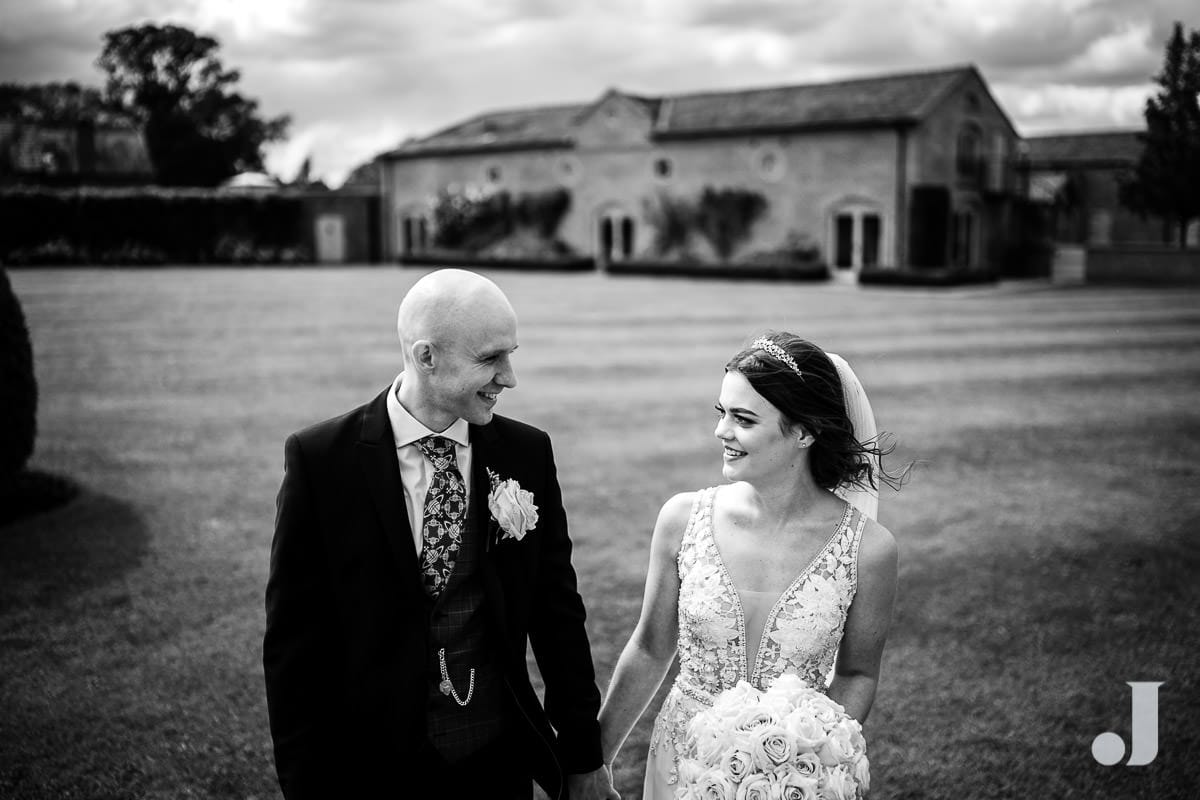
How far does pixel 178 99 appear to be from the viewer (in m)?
59.2

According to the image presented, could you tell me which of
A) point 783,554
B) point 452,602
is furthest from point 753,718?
point 452,602

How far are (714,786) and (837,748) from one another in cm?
28

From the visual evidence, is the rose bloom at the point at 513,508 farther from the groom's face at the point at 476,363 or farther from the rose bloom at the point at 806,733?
the rose bloom at the point at 806,733

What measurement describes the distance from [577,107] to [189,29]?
30366 mm

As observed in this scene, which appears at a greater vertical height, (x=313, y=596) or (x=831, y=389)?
(x=831, y=389)

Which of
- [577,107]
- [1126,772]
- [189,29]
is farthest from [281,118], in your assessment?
[1126,772]

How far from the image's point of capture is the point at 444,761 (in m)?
2.41

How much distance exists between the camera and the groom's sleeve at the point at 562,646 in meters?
2.57

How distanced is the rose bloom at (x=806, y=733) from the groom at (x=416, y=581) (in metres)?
0.73

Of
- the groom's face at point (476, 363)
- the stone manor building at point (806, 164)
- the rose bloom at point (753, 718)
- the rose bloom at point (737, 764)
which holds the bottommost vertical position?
the rose bloom at point (737, 764)

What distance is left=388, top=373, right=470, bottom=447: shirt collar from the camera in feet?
7.84

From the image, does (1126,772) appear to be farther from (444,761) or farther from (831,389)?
(444,761)

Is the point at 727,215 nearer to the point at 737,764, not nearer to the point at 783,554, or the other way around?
the point at 783,554

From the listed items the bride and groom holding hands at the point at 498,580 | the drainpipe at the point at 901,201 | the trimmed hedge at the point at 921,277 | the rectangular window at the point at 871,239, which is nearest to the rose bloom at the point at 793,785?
the bride and groom holding hands at the point at 498,580
